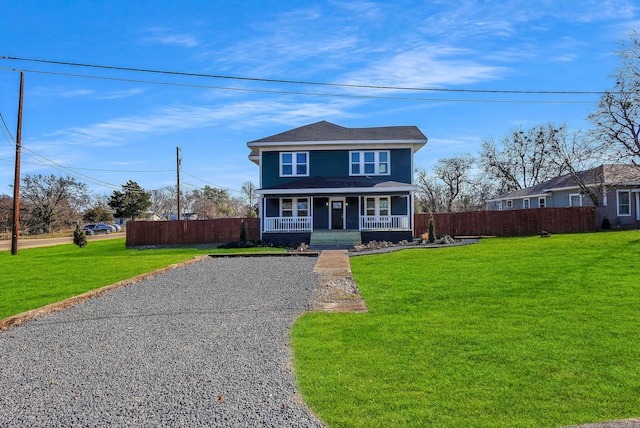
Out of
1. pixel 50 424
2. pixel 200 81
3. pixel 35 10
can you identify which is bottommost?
pixel 50 424

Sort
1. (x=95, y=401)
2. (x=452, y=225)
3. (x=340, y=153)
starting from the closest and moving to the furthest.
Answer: (x=95, y=401) < (x=340, y=153) < (x=452, y=225)

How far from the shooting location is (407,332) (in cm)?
547

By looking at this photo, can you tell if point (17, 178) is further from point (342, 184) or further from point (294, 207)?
point (342, 184)

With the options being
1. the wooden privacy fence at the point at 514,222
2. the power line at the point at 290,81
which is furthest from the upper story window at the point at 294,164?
the wooden privacy fence at the point at 514,222

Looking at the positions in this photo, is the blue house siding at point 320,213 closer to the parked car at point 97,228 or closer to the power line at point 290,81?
the power line at point 290,81

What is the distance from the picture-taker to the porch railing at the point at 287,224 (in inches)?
949

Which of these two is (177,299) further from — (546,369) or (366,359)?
(546,369)

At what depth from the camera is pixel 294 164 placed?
993 inches

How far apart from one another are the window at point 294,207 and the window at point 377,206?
11.8 feet

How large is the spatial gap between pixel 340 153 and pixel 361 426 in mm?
22511

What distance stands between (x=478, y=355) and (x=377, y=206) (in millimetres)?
20407

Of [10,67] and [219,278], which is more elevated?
[10,67]

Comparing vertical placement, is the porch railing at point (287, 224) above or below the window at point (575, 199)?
below

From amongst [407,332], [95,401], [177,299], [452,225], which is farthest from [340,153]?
[95,401]
